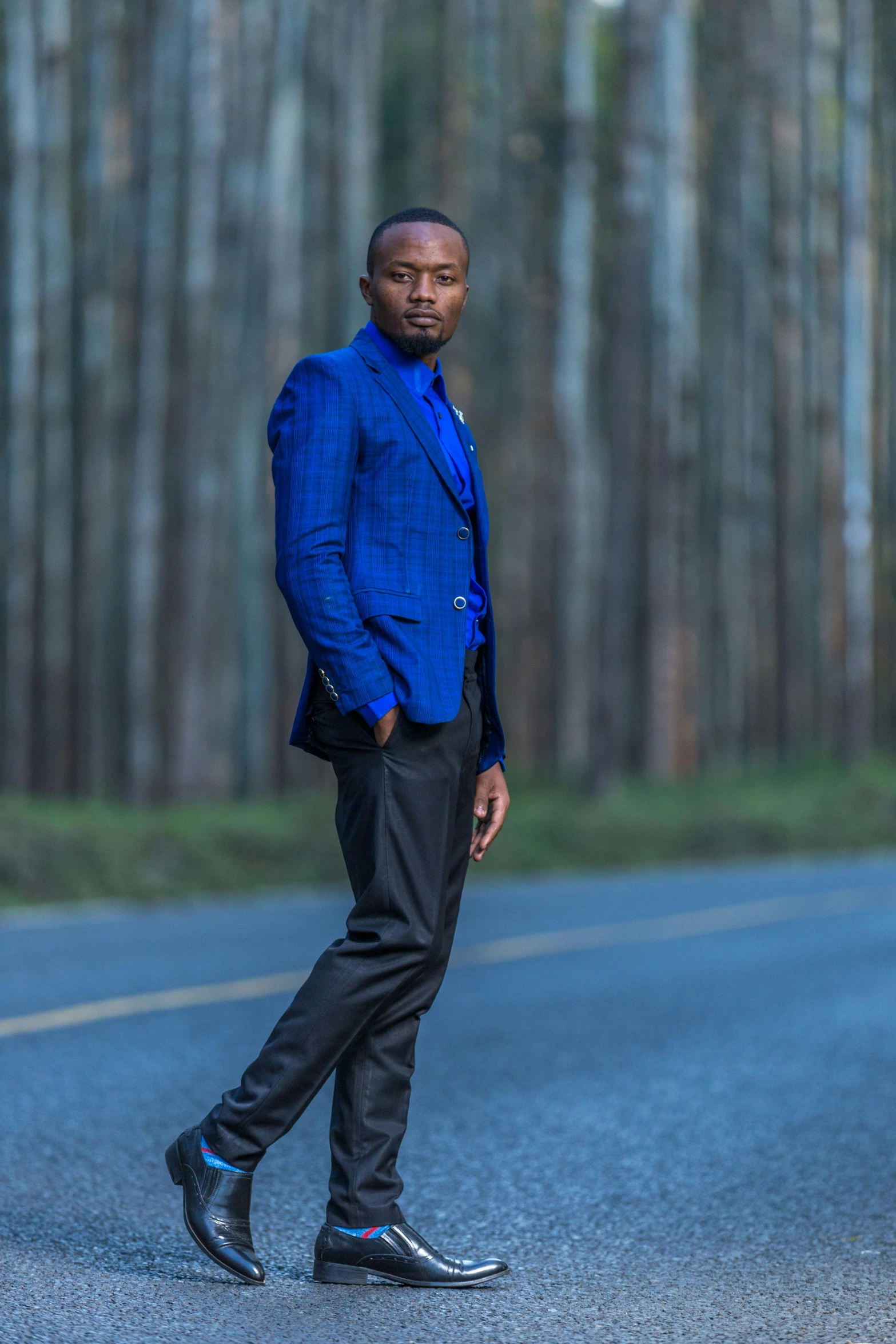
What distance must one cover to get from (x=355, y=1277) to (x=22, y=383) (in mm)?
19363

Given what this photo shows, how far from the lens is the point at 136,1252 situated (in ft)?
14.7

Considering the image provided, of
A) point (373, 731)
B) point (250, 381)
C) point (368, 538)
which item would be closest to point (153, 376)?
point (250, 381)

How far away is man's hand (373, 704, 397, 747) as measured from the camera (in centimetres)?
398

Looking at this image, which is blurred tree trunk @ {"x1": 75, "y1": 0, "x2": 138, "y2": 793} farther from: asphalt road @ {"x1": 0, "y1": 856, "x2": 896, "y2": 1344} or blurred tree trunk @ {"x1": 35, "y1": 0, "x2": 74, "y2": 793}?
asphalt road @ {"x1": 0, "y1": 856, "x2": 896, "y2": 1344}

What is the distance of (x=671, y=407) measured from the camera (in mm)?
27875

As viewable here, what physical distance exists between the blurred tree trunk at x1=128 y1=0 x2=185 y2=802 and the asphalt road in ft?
40.0

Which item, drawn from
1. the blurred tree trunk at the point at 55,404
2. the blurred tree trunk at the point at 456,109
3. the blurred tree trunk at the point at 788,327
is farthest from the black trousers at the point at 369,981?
the blurred tree trunk at the point at 788,327

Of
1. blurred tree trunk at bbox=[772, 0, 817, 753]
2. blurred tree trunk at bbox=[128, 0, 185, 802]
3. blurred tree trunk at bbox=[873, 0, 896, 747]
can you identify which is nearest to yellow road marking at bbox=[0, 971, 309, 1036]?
blurred tree trunk at bbox=[128, 0, 185, 802]

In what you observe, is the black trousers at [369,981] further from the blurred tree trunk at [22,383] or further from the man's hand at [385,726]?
the blurred tree trunk at [22,383]

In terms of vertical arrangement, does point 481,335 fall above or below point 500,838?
above

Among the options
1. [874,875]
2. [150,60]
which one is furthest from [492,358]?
[874,875]

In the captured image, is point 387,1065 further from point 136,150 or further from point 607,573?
point 136,150

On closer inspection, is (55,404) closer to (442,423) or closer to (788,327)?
(788,327)

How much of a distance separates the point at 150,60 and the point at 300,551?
22.2 m
